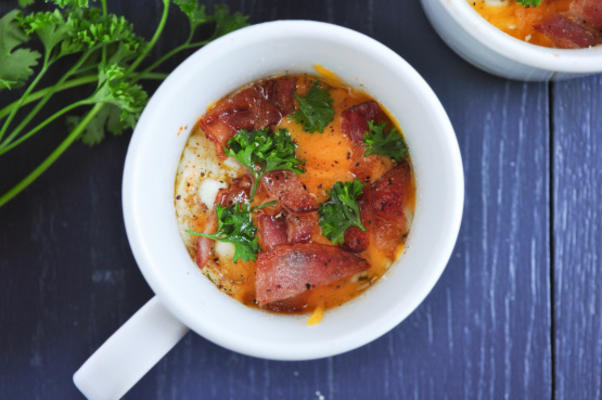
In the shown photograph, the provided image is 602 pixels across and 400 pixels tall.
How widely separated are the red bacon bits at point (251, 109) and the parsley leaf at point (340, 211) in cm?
17

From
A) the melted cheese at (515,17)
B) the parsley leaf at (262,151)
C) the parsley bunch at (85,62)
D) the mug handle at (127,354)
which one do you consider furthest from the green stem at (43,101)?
the melted cheese at (515,17)

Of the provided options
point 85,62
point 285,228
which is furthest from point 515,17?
point 85,62

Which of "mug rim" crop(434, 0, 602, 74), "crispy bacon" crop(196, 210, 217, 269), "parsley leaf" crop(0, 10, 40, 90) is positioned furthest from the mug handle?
"mug rim" crop(434, 0, 602, 74)

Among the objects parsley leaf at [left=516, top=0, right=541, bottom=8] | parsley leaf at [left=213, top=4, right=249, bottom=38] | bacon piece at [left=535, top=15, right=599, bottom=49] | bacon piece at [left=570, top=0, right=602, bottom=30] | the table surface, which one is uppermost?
parsley leaf at [left=516, top=0, right=541, bottom=8]

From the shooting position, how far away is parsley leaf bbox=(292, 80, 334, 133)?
111cm

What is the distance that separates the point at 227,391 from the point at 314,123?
59 centimetres

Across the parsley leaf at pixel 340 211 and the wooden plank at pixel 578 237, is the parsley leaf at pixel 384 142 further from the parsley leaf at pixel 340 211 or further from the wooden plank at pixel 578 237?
the wooden plank at pixel 578 237

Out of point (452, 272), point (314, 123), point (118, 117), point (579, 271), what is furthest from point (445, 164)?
point (118, 117)

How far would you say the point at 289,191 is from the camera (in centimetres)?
111

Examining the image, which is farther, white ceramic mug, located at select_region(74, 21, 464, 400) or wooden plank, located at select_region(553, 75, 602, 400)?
wooden plank, located at select_region(553, 75, 602, 400)

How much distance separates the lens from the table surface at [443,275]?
1.31 metres

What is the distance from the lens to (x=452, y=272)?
1.31 m

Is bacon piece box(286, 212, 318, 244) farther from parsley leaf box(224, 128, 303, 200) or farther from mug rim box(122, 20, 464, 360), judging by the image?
mug rim box(122, 20, 464, 360)

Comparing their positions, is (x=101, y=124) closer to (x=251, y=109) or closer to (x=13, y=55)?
(x=13, y=55)
